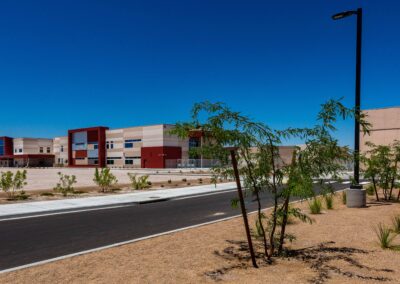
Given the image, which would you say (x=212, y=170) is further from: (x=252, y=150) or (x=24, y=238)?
(x=24, y=238)

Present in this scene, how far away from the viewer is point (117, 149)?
88.8 metres

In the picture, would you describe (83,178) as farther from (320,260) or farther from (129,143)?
(129,143)

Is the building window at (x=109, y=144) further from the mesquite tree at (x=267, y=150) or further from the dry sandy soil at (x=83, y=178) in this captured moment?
the mesquite tree at (x=267, y=150)

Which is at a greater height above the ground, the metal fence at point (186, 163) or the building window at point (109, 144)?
the building window at point (109, 144)

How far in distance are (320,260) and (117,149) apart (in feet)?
280

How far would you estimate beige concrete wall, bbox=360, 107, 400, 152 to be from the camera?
44.7 meters

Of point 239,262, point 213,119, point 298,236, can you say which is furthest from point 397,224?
point 213,119

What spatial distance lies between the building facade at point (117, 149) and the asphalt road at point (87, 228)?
49088 millimetres

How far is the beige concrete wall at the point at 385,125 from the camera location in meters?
44.7

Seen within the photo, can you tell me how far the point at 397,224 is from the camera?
8859mm

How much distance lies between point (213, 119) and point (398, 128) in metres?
45.4

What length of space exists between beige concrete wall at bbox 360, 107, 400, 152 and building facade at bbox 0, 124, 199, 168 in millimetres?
28792

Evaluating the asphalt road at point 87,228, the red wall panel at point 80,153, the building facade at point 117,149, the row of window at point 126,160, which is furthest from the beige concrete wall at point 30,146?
the asphalt road at point 87,228

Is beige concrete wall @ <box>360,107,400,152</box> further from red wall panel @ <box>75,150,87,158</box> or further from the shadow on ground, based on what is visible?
red wall panel @ <box>75,150,87,158</box>
